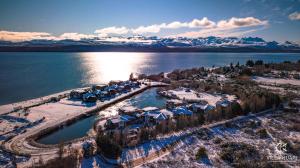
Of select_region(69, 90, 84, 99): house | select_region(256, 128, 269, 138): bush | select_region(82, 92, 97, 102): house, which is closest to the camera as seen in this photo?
select_region(256, 128, 269, 138): bush

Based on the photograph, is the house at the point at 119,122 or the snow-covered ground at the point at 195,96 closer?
the house at the point at 119,122

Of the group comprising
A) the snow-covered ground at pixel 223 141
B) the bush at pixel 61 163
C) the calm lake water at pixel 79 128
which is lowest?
the calm lake water at pixel 79 128

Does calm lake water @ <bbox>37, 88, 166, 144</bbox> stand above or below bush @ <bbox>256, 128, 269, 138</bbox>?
below

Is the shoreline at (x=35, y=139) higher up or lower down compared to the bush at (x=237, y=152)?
lower down

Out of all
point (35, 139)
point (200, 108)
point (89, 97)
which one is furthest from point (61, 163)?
point (89, 97)

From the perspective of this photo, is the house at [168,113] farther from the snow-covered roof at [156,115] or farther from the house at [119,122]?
the house at [119,122]

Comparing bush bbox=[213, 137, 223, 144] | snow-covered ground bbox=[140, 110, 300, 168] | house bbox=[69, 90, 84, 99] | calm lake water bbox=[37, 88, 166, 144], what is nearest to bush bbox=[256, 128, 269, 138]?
snow-covered ground bbox=[140, 110, 300, 168]

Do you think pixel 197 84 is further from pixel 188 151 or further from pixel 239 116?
pixel 188 151

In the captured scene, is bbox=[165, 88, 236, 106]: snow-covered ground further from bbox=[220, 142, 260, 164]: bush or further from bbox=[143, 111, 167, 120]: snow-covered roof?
bbox=[220, 142, 260, 164]: bush

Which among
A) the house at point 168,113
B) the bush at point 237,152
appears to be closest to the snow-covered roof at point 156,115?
the house at point 168,113

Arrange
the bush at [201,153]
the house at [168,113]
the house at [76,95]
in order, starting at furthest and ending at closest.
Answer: the house at [76,95]
the house at [168,113]
the bush at [201,153]

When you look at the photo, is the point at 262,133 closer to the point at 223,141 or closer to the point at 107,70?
the point at 223,141

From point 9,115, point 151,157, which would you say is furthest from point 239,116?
point 9,115
